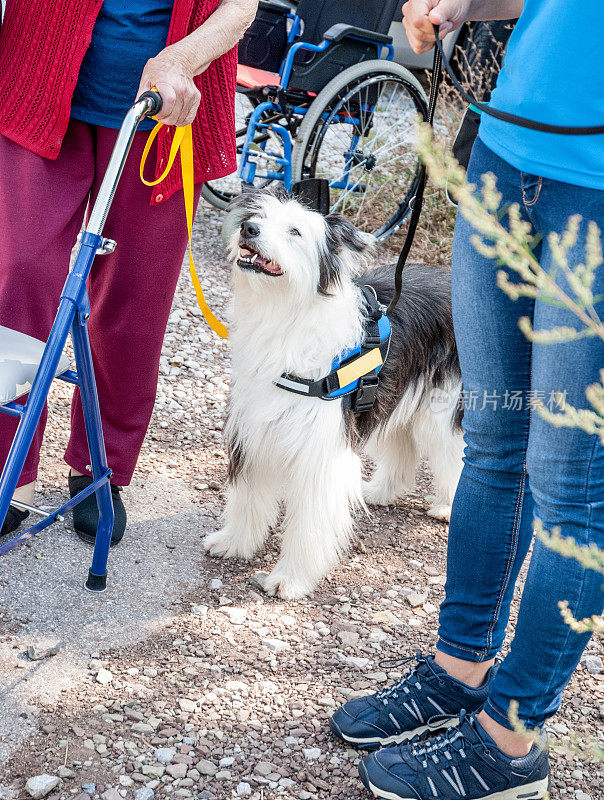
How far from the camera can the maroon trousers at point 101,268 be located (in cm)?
229

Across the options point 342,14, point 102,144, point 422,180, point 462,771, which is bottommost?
point 462,771

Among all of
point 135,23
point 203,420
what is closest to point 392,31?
point 203,420

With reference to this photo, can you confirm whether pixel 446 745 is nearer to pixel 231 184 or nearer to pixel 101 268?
pixel 101 268

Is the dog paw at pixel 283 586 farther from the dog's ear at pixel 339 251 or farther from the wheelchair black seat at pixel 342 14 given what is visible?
the wheelchair black seat at pixel 342 14

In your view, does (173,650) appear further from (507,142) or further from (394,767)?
(507,142)

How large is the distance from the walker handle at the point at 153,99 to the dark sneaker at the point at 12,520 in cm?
133

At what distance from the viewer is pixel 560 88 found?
1489 millimetres

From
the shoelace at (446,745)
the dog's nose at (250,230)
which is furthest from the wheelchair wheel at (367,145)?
the shoelace at (446,745)

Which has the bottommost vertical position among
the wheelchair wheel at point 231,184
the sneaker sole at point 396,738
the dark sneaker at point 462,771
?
the sneaker sole at point 396,738

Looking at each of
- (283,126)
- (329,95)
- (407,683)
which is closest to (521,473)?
(407,683)

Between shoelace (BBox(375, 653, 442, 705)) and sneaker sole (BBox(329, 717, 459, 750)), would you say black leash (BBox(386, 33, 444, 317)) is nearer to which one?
shoelace (BBox(375, 653, 442, 705))

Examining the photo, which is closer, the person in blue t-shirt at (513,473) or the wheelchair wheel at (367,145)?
the person in blue t-shirt at (513,473)

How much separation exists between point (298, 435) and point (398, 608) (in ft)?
2.22

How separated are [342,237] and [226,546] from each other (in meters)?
1.09
